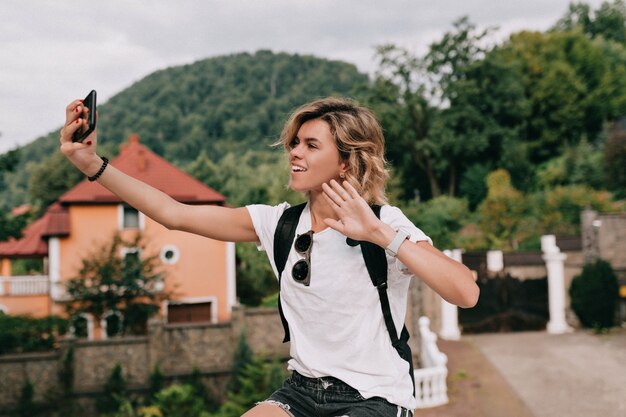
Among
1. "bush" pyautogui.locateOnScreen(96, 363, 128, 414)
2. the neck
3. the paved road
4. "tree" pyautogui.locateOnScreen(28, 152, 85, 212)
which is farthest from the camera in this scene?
"tree" pyautogui.locateOnScreen(28, 152, 85, 212)

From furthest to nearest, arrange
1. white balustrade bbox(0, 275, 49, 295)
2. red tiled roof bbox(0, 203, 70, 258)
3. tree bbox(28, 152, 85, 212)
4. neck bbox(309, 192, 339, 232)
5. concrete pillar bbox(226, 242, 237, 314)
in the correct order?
tree bbox(28, 152, 85, 212), concrete pillar bbox(226, 242, 237, 314), white balustrade bbox(0, 275, 49, 295), red tiled roof bbox(0, 203, 70, 258), neck bbox(309, 192, 339, 232)

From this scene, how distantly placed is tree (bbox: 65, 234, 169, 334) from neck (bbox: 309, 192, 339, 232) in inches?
724

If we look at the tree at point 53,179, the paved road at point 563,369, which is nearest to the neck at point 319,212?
the paved road at point 563,369

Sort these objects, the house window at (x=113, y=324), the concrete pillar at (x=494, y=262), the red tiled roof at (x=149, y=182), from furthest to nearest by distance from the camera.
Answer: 1. the red tiled roof at (x=149, y=182)
2. the house window at (x=113, y=324)
3. the concrete pillar at (x=494, y=262)

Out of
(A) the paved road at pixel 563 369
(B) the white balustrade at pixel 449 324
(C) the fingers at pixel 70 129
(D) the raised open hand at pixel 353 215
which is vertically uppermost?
(C) the fingers at pixel 70 129

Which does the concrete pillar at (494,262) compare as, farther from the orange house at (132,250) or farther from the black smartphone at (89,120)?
the black smartphone at (89,120)

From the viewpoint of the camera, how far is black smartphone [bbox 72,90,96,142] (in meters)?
1.91

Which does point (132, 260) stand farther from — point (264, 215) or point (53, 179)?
point (53, 179)

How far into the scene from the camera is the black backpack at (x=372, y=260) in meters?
1.88

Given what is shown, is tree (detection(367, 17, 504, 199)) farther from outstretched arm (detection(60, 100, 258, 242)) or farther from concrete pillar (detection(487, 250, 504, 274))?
outstretched arm (detection(60, 100, 258, 242))

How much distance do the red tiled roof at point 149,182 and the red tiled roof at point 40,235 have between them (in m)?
0.68

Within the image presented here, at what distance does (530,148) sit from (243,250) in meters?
21.2

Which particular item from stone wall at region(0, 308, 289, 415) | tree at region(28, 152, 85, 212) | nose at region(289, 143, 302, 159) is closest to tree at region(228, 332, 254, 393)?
stone wall at region(0, 308, 289, 415)

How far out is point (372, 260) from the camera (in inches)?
74.2
